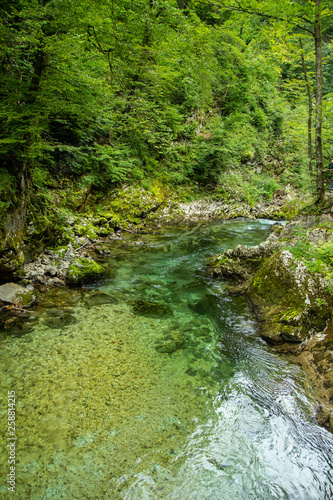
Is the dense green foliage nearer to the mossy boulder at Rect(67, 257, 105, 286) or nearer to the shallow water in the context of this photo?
the mossy boulder at Rect(67, 257, 105, 286)

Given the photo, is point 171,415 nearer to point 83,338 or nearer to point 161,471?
point 161,471

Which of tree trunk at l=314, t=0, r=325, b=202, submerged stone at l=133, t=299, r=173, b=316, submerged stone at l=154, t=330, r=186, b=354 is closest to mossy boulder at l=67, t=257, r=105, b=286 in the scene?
submerged stone at l=133, t=299, r=173, b=316

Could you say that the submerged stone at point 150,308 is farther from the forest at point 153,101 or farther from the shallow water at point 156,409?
the forest at point 153,101

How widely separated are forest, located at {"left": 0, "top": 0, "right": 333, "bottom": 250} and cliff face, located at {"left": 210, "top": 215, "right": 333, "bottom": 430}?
2.82 m

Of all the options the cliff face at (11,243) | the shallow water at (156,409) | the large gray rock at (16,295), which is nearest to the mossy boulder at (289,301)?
the shallow water at (156,409)

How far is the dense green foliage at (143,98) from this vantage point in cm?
529

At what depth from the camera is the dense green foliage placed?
208 inches

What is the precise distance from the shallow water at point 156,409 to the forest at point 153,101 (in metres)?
3.41

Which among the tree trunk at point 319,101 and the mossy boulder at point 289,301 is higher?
the tree trunk at point 319,101

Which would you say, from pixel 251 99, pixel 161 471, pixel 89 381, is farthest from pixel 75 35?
pixel 251 99

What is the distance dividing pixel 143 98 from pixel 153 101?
3.93 ft

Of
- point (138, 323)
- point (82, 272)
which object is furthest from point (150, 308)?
point (82, 272)

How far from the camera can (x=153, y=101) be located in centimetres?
1389

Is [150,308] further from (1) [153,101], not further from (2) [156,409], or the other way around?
(1) [153,101]
